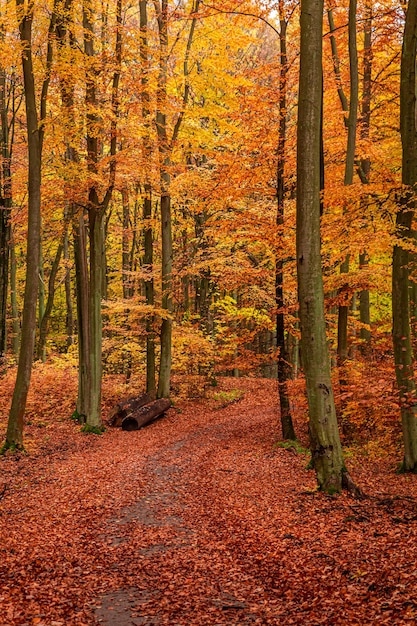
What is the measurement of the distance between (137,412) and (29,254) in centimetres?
695

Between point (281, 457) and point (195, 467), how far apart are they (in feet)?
6.50

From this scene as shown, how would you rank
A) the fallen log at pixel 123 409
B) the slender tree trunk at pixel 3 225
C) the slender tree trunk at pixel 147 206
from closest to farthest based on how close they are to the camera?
the slender tree trunk at pixel 147 206 → the fallen log at pixel 123 409 → the slender tree trunk at pixel 3 225

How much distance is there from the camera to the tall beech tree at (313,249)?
749cm

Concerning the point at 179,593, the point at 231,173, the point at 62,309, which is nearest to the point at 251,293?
the point at 231,173

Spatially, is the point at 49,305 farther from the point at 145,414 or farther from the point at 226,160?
the point at 226,160

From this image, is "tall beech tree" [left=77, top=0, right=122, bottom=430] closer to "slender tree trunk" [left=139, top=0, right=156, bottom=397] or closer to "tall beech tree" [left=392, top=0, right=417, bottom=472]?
"slender tree trunk" [left=139, top=0, right=156, bottom=397]

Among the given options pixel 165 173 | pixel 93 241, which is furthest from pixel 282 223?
pixel 165 173

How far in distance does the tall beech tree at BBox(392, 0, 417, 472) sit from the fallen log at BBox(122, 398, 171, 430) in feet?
28.8

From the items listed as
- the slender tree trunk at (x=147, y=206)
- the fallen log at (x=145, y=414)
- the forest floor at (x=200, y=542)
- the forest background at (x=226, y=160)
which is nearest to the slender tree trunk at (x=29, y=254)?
the forest background at (x=226, y=160)

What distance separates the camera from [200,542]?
6449 mm

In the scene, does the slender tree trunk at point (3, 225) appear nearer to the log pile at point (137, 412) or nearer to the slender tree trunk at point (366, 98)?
the log pile at point (137, 412)

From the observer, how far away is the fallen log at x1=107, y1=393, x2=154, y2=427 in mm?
16781

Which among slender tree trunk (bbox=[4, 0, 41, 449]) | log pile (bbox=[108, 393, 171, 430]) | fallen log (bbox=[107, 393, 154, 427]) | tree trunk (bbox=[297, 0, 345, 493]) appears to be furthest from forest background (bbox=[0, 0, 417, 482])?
tree trunk (bbox=[297, 0, 345, 493])

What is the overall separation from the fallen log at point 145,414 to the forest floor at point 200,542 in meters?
3.95
